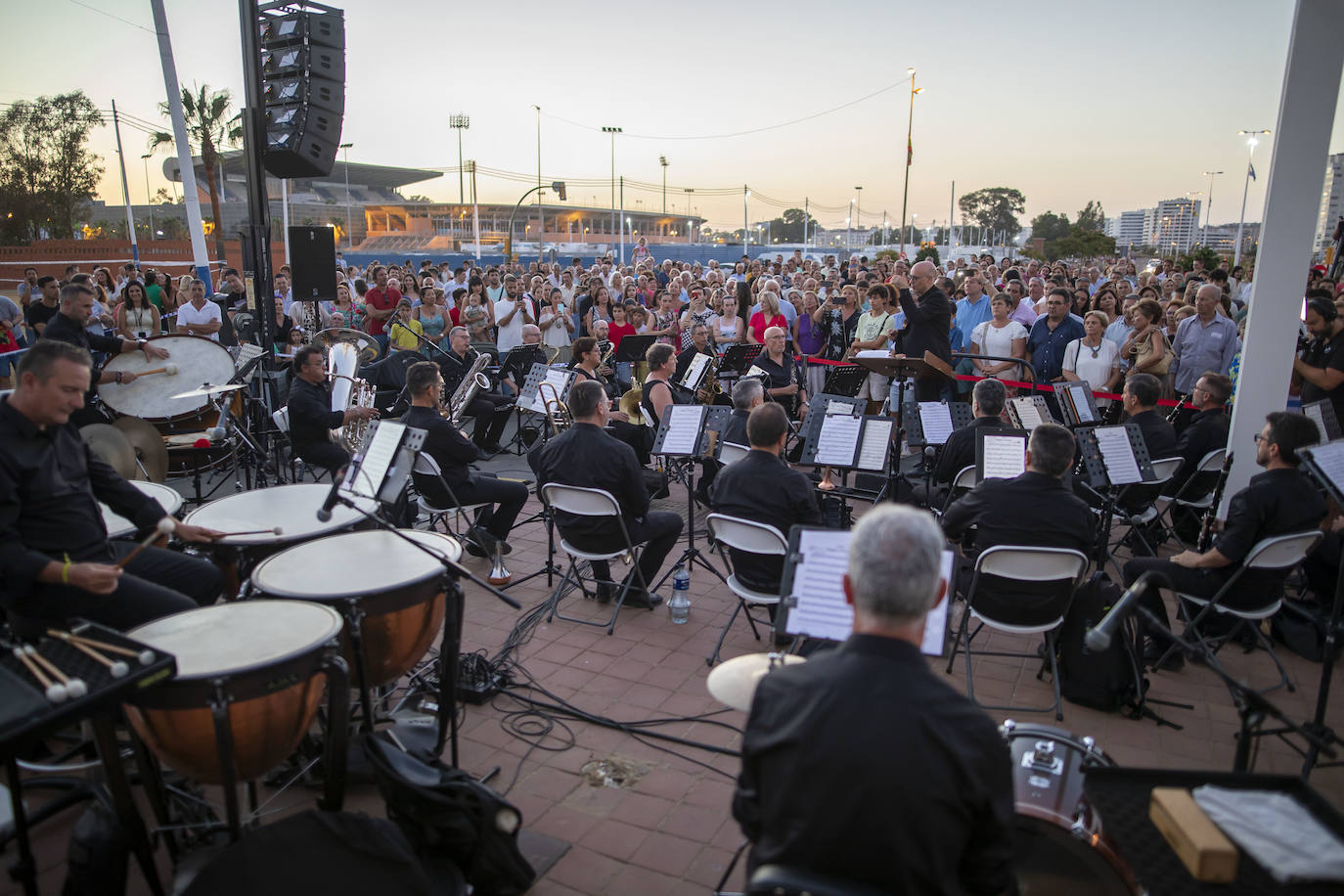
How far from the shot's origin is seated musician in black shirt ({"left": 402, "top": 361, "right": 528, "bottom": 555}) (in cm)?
568

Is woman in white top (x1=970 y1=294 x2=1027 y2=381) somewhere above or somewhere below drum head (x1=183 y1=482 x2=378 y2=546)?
above

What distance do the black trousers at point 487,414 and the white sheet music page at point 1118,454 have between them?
625 centimetres

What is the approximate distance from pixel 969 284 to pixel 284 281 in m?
10.6

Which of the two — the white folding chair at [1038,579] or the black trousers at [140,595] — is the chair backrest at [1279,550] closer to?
the white folding chair at [1038,579]

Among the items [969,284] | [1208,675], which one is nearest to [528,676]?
[1208,675]

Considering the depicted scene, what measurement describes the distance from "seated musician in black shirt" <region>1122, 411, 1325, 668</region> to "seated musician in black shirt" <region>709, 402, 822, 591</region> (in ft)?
5.91

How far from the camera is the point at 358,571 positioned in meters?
3.46

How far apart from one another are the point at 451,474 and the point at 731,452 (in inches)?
83.1

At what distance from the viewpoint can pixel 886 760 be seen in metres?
1.70

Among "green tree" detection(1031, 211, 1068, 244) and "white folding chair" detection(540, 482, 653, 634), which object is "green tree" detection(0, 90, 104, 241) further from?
"green tree" detection(1031, 211, 1068, 244)

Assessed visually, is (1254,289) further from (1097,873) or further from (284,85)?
(284,85)

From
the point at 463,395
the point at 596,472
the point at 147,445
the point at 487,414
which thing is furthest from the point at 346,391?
the point at 596,472

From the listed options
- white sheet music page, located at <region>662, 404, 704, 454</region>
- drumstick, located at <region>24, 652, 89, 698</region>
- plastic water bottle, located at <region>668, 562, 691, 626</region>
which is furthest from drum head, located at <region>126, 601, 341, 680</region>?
white sheet music page, located at <region>662, 404, 704, 454</region>

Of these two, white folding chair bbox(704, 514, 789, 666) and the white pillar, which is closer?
white folding chair bbox(704, 514, 789, 666)
